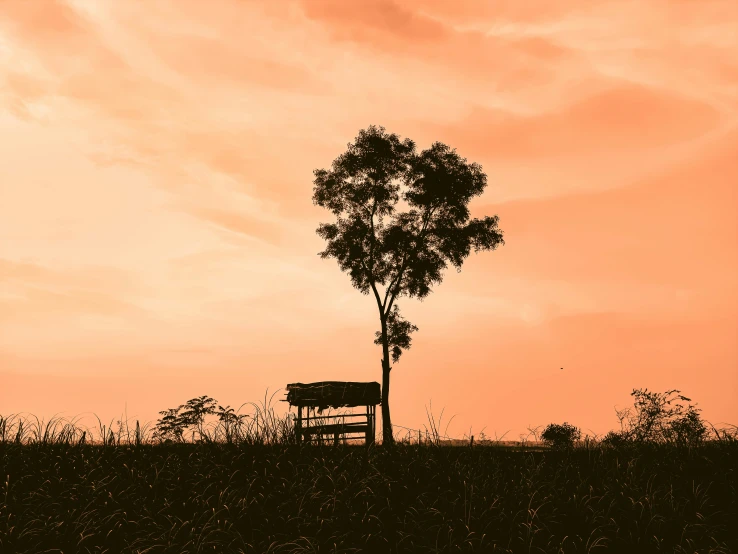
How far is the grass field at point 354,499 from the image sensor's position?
350 inches

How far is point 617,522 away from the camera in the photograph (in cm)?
987

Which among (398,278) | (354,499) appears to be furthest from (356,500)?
(398,278)

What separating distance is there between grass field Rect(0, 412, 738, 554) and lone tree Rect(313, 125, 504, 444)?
57.5 ft

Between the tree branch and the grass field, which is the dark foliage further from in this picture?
the tree branch

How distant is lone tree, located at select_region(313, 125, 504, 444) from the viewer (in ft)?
101

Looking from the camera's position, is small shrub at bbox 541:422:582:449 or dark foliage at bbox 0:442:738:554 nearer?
dark foliage at bbox 0:442:738:554

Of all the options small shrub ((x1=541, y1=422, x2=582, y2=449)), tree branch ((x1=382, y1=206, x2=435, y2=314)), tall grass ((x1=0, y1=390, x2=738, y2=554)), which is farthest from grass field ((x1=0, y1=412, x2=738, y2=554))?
tree branch ((x1=382, y1=206, x2=435, y2=314))

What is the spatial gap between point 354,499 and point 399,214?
72.6 ft

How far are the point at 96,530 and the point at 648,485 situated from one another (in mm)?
8029

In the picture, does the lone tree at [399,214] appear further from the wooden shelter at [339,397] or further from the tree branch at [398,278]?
the wooden shelter at [339,397]

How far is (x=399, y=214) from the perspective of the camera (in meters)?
31.5

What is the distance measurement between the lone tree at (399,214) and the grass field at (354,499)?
1754 centimetres

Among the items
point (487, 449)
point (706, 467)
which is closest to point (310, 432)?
point (487, 449)

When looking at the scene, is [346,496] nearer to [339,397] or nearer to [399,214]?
[339,397]
